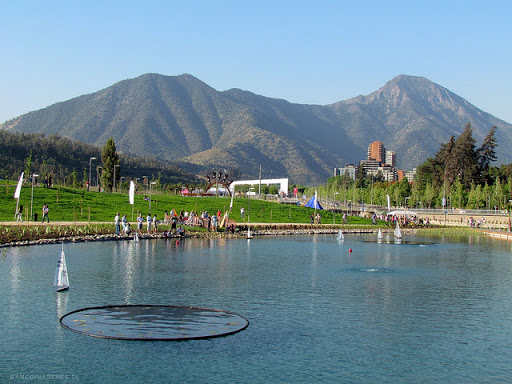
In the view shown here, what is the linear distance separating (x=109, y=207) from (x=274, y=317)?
54.3 meters

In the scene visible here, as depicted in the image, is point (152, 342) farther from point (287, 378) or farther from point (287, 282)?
point (287, 282)

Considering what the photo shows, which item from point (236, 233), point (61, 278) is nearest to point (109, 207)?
point (236, 233)

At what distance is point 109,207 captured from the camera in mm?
73062

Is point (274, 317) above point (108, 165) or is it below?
below

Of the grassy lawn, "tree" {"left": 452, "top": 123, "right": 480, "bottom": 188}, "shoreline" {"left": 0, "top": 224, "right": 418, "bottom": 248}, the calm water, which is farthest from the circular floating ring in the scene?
"tree" {"left": 452, "top": 123, "right": 480, "bottom": 188}

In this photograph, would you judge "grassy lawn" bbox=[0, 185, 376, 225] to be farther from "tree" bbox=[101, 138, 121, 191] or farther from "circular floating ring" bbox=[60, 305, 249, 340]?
"circular floating ring" bbox=[60, 305, 249, 340]

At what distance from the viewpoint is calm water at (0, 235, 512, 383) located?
53.3 feet

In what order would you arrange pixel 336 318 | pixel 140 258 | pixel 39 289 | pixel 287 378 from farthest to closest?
pixel 140 258
pixel 39 289
pixel 336 318
pixel 287 378

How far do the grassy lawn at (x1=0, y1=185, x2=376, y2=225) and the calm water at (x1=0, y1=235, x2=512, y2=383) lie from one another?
22661 millimetres

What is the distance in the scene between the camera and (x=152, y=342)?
18500mm

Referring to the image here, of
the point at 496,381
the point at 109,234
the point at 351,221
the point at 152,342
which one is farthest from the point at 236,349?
the point at 351,221

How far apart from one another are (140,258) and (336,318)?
19843mm

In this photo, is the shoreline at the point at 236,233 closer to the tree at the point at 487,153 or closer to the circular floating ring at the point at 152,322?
the circular floating ring at the point at 152,322

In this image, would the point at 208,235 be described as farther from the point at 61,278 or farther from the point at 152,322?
the point at 152,322
